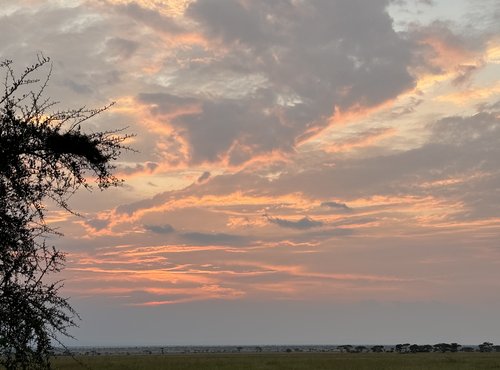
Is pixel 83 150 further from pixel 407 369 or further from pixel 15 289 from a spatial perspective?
pixel 407 369

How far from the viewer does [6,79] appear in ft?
22.7

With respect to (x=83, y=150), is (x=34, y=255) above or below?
below

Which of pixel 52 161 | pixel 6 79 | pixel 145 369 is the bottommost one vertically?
pixel 145 369

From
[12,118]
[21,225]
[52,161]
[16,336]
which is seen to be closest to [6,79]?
[12,118]

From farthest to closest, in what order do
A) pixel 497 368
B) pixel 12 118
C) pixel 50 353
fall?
pixel 497 368
pixel 50 353
pixel 12 118

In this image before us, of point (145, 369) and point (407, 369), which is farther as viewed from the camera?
point (145, 369)

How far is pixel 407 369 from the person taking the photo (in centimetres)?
4466

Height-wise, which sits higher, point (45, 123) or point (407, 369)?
point (45, 123)

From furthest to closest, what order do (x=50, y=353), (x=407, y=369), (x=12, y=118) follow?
1. (x=407, y=369)
2. (x=50, y=353)
3. (x=12, y=118)

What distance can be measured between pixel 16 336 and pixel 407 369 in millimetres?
42079

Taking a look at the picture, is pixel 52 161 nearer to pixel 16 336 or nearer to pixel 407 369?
pixel 16 336

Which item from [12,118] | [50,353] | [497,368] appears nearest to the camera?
[12,118]

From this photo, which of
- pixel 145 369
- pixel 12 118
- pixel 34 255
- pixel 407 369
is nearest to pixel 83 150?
pixel 12 118

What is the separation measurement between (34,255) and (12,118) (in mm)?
1569
